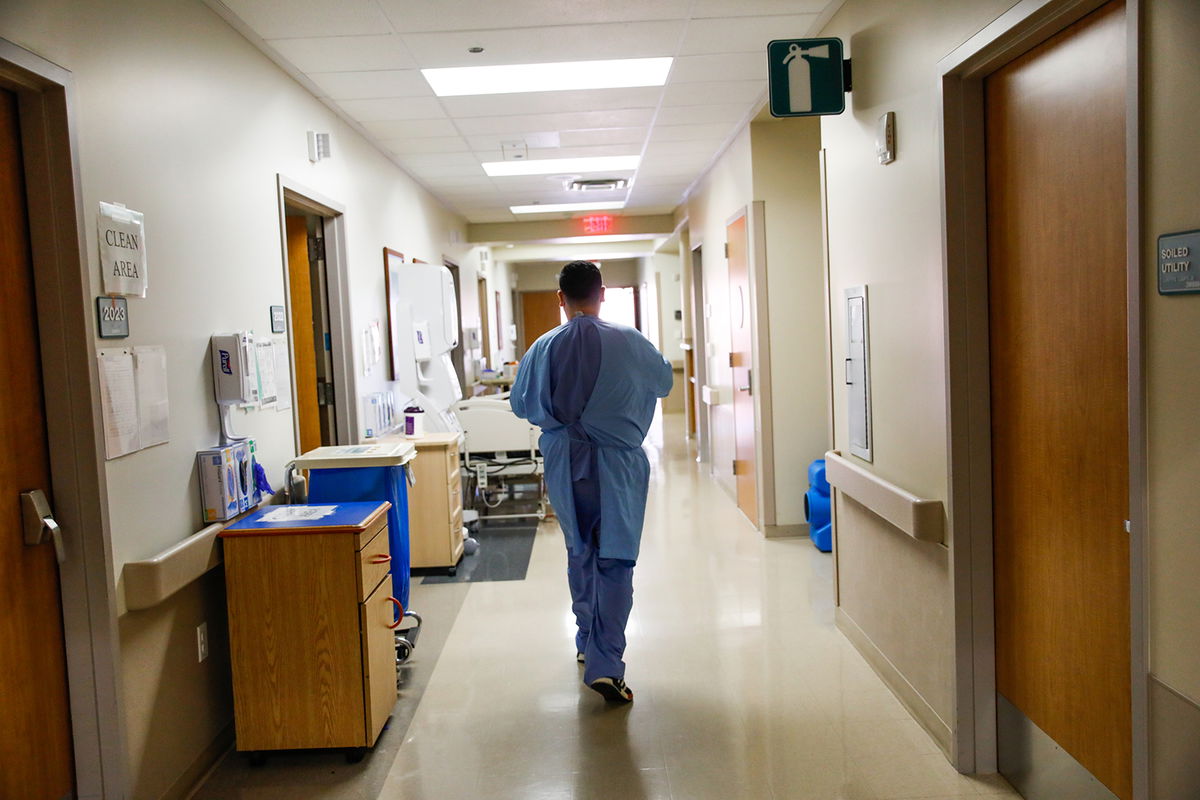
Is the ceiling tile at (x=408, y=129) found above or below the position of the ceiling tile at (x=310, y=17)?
above

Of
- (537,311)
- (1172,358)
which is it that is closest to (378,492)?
(1172,358)

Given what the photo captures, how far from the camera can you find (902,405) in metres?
2.85

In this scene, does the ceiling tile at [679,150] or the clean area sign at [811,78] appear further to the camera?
the ceiling tile at [679,150]

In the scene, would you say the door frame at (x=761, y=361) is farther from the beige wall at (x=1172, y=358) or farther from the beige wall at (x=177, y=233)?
the beige wall at (x=1172, y=358)

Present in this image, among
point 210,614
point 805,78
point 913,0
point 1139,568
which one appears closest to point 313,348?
point 210,614

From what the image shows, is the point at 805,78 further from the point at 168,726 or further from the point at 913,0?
the point at 168,726

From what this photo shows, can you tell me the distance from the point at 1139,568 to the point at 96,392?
91.3 inches

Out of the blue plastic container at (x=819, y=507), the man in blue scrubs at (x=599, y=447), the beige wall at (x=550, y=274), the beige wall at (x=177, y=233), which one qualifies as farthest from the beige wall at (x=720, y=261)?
the beige wall at (x=550, y=274)

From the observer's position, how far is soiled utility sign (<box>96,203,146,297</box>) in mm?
2248

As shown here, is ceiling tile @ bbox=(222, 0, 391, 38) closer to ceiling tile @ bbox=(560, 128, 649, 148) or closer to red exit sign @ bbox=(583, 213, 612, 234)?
ceiling tile @ bbox=(560, 128, 649, 148)

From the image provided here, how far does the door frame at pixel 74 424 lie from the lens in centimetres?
210

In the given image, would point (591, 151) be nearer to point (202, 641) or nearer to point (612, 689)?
point (612, 689)

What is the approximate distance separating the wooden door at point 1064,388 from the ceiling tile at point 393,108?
2959mm

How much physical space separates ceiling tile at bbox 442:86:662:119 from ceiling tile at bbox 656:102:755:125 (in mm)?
214
